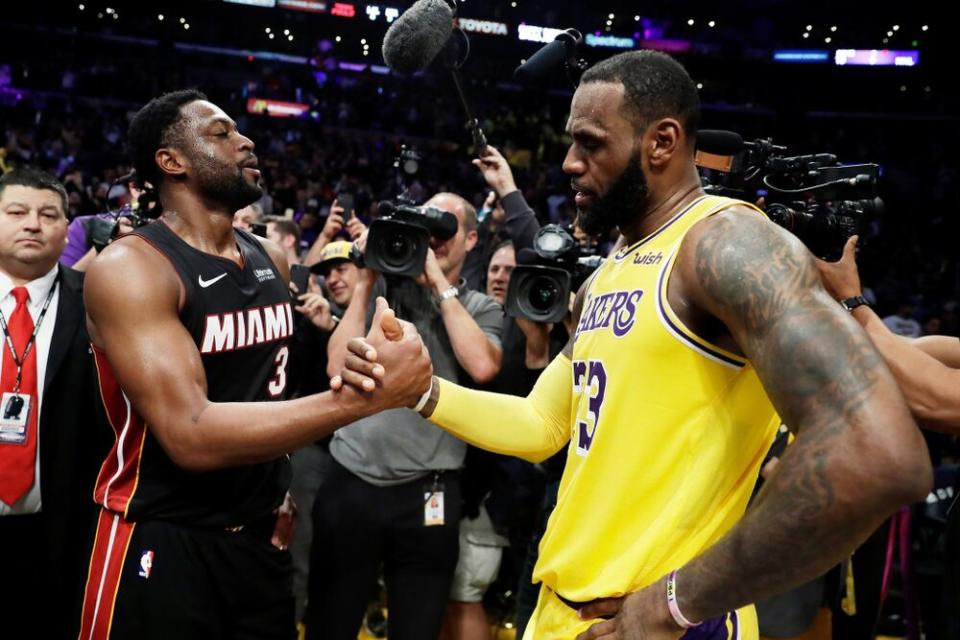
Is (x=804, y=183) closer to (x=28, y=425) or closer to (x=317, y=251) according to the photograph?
(x=28, y=425)

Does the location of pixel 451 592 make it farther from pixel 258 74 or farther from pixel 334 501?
pixel 258 74

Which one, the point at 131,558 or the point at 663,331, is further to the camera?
the point at 131,558

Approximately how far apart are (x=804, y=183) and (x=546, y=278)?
1352mm

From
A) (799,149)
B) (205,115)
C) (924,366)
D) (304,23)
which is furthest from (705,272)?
(304,23)

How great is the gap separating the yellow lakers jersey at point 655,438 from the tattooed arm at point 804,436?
176mm

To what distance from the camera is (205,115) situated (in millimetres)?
2717

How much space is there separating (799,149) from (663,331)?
19608 mm

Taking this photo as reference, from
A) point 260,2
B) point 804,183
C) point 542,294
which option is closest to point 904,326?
point 542,294

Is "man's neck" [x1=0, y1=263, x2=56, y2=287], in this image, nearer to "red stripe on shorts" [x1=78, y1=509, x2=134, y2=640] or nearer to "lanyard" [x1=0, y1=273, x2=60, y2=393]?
"lanyard" [x1=0, y1=273, x2=60, y2=393]

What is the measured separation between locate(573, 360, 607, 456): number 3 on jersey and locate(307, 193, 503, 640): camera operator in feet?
5.70

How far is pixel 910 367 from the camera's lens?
2250 mm

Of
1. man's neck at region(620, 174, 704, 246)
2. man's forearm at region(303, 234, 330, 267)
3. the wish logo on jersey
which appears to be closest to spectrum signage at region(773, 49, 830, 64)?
man's forearm at region(303, 234, 330, 267)

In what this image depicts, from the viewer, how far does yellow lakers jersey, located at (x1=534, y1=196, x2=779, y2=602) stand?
155 centimetres

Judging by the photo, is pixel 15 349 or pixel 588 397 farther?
pixel 15 349
